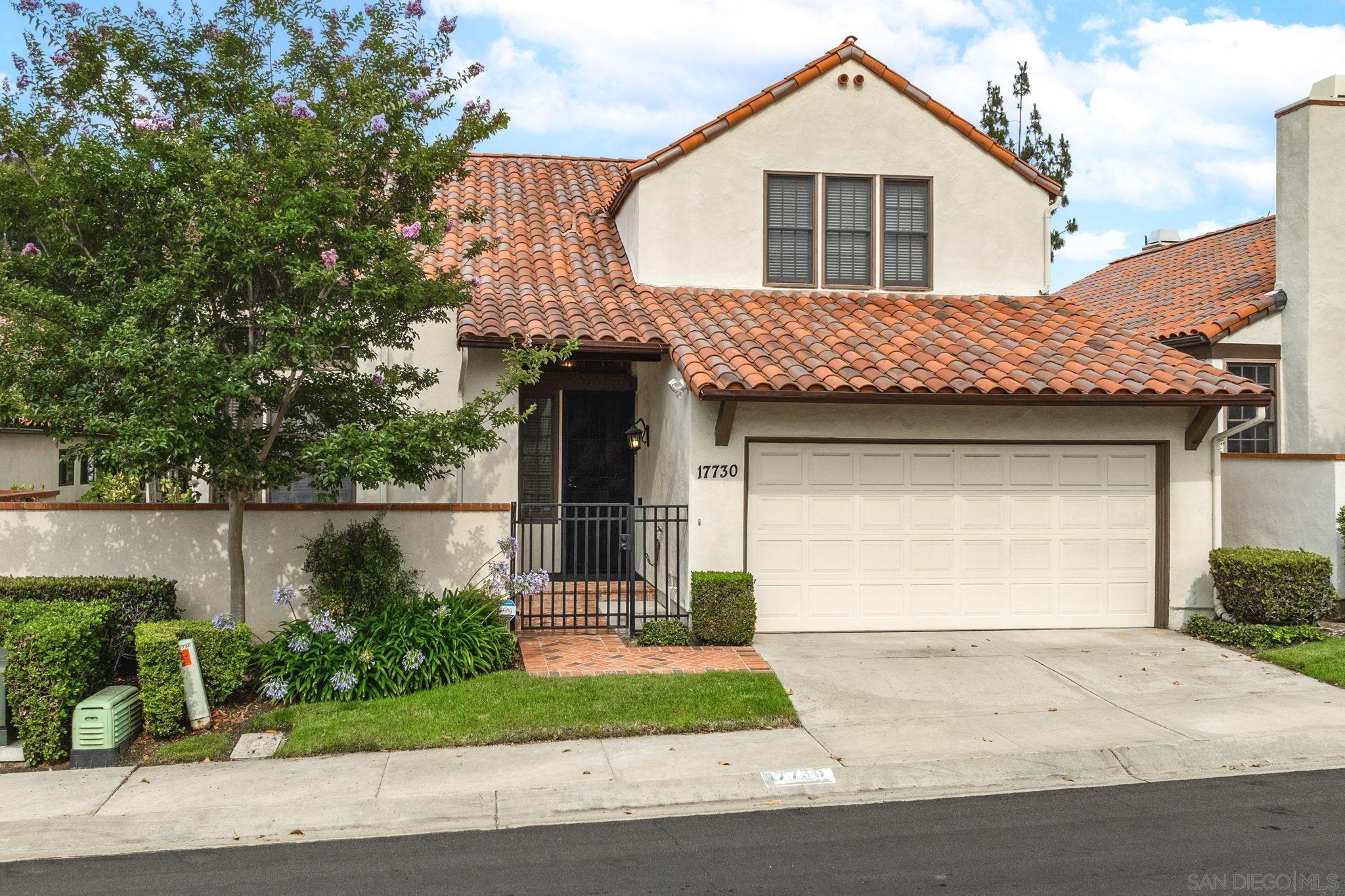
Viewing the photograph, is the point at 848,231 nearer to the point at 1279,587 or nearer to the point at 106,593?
the point at 1279,587

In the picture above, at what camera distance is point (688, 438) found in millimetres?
12281

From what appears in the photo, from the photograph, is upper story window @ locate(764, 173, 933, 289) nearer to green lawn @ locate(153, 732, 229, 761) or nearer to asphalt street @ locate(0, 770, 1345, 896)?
asphalt street @ locate(0, 770, 1345, 896)

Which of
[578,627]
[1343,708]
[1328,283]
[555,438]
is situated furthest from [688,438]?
[1328,283]

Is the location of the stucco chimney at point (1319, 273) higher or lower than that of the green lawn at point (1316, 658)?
higher

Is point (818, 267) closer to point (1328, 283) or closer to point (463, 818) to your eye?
point (1328, 283)

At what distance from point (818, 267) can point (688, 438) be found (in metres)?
3.86

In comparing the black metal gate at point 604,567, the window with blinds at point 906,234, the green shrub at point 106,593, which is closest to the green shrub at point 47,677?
the green shrub at point 106,593

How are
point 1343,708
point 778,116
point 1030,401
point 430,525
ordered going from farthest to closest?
point 778,116 < point 1030,401 < point 430,525 < point 1343,708

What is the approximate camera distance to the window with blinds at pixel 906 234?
1481cm

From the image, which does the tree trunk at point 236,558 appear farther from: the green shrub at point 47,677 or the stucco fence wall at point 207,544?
the green shrub at point 47,677

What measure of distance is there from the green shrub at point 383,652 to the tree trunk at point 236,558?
474mm

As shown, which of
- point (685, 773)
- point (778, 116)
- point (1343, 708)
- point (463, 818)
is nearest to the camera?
point (463, 818)

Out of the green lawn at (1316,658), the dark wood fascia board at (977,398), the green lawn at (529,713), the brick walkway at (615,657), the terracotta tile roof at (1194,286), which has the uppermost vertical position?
the terracotta tile roof at (1194,286)

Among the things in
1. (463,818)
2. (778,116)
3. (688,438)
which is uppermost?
(778,116)
